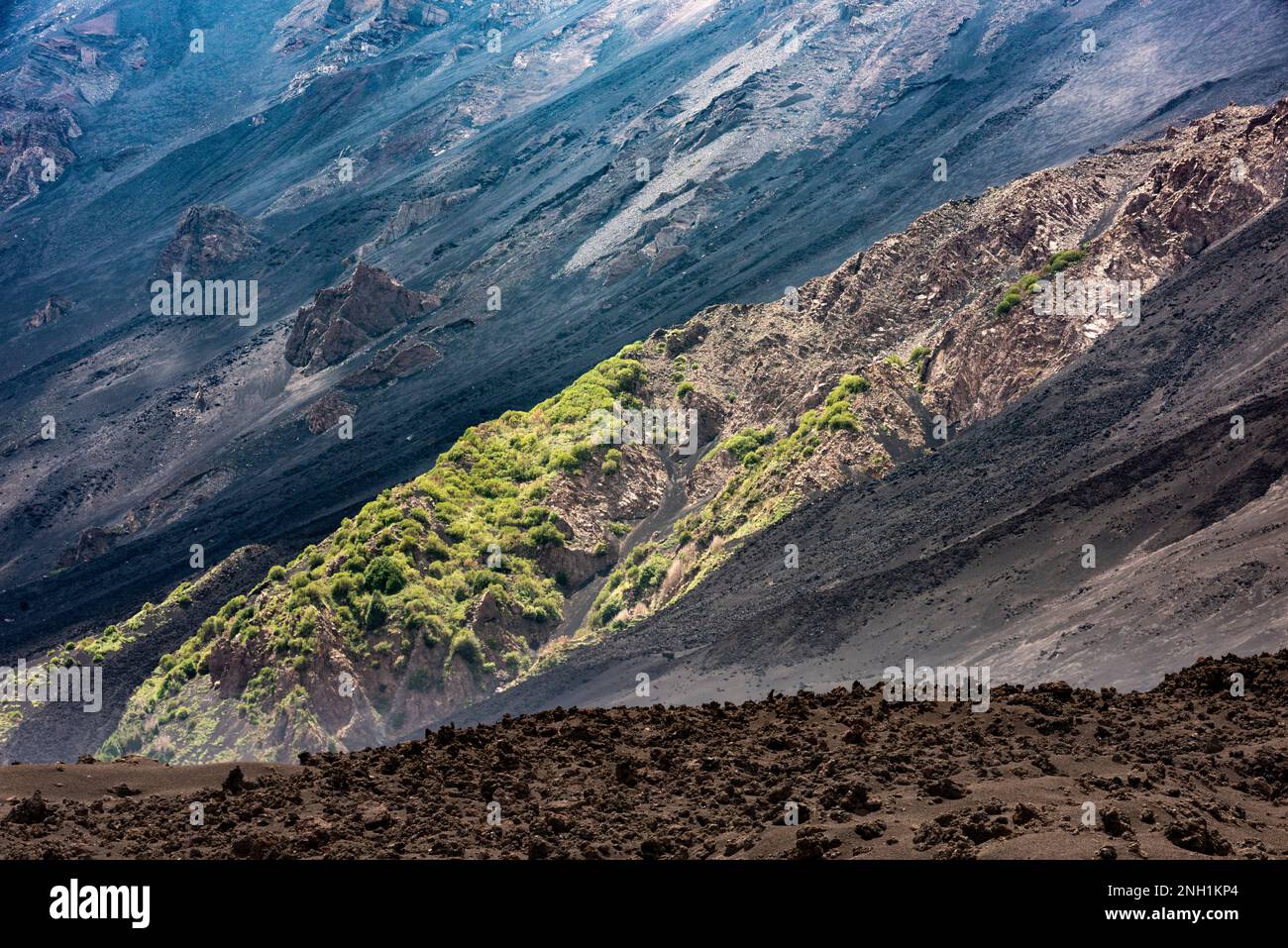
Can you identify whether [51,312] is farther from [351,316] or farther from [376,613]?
[376,613]

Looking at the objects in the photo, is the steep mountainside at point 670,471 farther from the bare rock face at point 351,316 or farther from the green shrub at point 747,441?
the bare rock face at point 351,316

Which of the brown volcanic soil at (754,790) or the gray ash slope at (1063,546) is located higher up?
the gray ash slope at (1063,546)

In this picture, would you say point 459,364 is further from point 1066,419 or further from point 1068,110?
point 1066,419

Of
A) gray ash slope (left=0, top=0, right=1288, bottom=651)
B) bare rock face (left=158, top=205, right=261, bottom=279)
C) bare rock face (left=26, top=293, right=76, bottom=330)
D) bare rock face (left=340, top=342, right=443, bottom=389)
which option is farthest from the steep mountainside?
bare rock face (left=26, top=293, right=76, bottom=330)

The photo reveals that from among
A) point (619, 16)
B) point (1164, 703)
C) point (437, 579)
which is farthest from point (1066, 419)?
point (619, 16)

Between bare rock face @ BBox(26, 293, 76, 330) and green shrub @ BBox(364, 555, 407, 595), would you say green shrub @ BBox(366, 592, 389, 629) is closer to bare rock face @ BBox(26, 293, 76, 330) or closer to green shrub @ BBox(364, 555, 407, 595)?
green shrub @ BBox(364, 555, 407, 595)

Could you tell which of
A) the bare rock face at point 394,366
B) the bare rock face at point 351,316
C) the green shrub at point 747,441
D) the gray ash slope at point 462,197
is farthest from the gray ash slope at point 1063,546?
the bare rock face at point 351,316

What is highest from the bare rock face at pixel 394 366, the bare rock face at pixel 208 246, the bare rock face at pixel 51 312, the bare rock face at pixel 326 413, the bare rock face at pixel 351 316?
the bare rock face at pixel 208 246
